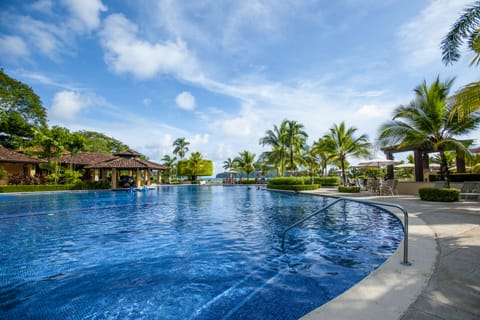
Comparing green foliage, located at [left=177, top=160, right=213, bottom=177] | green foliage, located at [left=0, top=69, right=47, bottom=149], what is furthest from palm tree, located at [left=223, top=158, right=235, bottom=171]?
green foliage, located at [left=0, top=69, right=47, bottom=149]

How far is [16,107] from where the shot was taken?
31.5 meters

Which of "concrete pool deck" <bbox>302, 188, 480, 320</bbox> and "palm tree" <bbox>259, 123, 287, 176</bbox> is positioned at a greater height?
"palm tree" <bbox>259, 123, 287, 176</bbox>

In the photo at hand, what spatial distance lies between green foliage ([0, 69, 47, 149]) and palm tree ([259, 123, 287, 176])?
31104mm

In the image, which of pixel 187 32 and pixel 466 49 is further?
pixel 187 32

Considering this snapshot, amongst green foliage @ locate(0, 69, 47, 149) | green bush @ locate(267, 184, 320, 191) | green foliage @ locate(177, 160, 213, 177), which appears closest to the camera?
green bush @ locate(267, 184, 320, 191)

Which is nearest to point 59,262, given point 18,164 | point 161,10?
point 161,10

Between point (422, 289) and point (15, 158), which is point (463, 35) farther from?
point (15, 158)

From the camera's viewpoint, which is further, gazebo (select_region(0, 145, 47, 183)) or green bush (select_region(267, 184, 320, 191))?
gazebo (select_region(0, 145, 47, 183))

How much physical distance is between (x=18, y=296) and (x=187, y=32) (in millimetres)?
11370

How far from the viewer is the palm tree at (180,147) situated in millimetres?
45250

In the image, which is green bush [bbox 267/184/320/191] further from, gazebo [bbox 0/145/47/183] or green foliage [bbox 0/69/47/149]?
green foliage [bbox 0/69/47/149]

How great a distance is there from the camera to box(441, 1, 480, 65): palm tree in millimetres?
7125

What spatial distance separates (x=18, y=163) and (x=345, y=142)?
114ft

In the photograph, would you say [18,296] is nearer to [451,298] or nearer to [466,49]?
[451,298]
